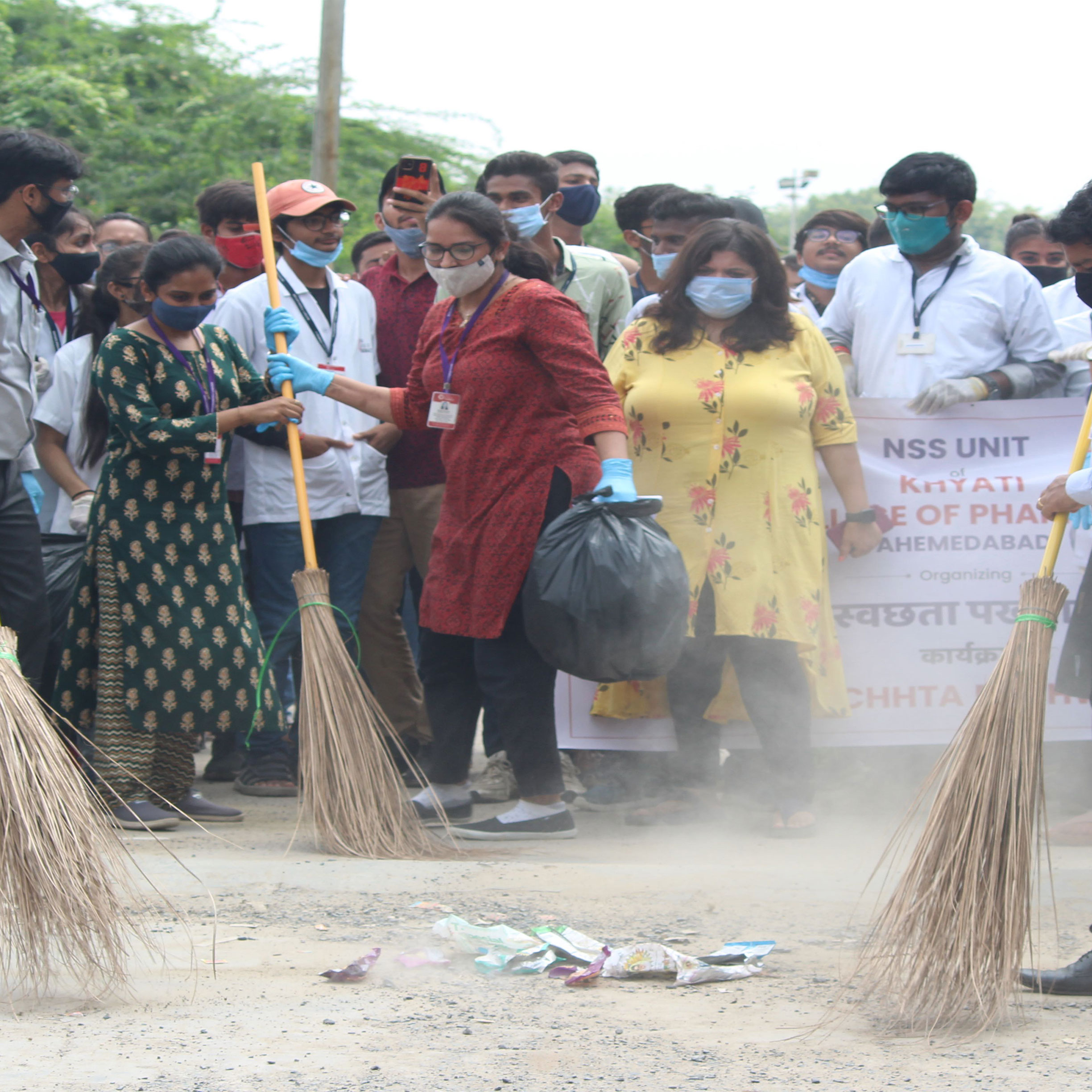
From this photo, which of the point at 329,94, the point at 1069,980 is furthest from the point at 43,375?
the point at 329,94

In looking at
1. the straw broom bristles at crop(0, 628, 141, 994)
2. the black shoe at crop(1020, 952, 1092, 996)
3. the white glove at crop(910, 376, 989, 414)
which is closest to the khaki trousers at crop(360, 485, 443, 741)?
the white glove at crop(910, 376, 989, 414)

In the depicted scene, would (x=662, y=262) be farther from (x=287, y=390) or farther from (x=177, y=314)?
(x=177, y=314)

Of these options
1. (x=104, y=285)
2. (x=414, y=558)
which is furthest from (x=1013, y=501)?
(x=104, y=285)

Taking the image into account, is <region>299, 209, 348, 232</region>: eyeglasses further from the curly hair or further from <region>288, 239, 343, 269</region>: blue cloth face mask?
the curly hair

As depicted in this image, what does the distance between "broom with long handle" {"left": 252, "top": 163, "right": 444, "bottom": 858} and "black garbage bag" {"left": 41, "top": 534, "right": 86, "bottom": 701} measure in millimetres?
913

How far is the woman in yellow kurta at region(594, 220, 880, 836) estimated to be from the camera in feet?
14.5

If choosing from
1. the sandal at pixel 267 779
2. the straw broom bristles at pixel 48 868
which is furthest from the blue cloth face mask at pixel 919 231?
the straw broom bristles at pixel 48 868

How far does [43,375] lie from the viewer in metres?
4.87

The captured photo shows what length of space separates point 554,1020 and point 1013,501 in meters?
2.83

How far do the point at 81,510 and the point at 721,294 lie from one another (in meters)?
2.17

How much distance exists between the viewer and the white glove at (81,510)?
4652mm

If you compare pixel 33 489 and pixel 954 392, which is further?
pixel 954 392

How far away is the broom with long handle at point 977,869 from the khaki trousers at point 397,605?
2.44 meters

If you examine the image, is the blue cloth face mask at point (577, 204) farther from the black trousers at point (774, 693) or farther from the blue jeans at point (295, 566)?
the black trousers at point (774, 693)
